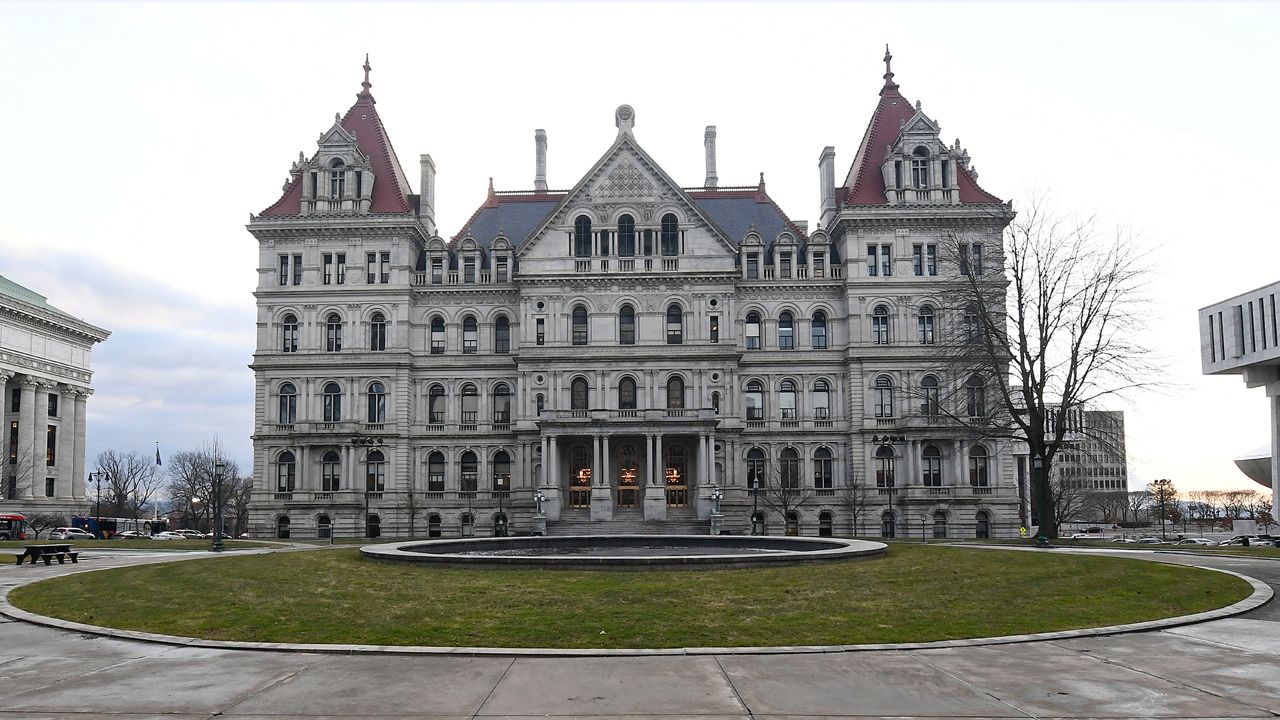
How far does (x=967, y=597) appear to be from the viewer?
19.6 m

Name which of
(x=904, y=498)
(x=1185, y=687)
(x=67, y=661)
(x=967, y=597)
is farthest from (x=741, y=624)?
(x=904, y=498)

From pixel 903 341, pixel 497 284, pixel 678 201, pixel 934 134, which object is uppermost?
pixel 934 134

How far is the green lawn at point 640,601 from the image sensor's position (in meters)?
16.2

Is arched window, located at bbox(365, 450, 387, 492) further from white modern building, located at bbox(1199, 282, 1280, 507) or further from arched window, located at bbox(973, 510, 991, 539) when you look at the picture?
white modern building, located at bbox(1199, 282, 1280, 507)

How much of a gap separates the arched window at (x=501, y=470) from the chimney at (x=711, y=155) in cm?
2621

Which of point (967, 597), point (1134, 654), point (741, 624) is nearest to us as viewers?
point (1134, 654)

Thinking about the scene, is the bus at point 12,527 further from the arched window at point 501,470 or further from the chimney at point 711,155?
the chimney at point 711,155

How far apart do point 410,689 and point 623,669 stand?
9.48ft

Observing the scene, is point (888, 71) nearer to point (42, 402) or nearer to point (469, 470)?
point (469, 470)

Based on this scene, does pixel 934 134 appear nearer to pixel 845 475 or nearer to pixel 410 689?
pixel 845 475

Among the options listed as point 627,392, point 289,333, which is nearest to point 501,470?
point 627,392

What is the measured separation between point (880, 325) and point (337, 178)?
122ft

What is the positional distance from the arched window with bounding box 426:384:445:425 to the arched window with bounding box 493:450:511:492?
4609 mm

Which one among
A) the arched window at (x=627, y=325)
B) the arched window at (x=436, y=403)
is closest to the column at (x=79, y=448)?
the arched window at (x=436, y=403)
